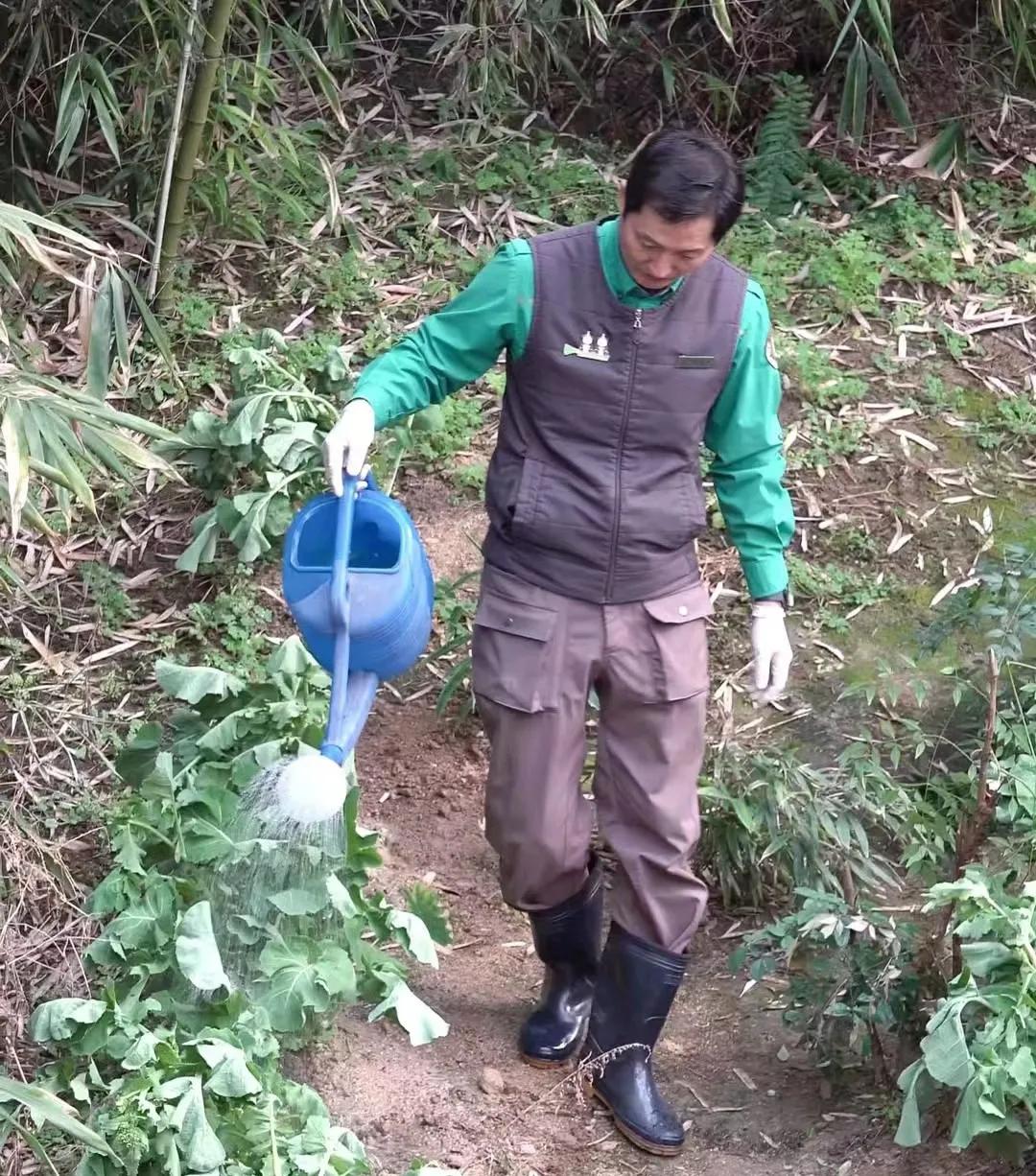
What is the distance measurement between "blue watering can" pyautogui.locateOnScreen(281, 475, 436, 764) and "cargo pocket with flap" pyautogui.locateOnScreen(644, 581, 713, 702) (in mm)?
346

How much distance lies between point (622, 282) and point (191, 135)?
6.20 feet

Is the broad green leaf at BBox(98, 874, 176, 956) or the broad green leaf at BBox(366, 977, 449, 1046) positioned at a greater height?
the broad green leaf at BBox(98, 874, 176, 956)

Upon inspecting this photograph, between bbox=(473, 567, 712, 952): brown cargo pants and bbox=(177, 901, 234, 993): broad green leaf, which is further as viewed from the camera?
bbox=(473, 567, 712, 952): brown cargo pants

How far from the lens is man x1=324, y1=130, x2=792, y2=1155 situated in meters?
2.32

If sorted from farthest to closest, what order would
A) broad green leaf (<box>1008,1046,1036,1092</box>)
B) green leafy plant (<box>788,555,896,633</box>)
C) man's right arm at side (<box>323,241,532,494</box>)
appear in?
green leafy plant (<box>788,555,896,633</box>) → man's right arm at side (<box>323,241,532,494</box>) → broad green leaf (<box>1008,1046,1036,1092</box>)

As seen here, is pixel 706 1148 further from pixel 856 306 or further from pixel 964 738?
pixel 856 306

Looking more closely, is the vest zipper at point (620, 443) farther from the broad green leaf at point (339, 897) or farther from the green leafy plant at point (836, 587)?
the green leafy plant at point (836, 587)

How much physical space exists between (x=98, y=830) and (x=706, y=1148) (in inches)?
50.3

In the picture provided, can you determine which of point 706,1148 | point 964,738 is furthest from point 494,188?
point 706,1148

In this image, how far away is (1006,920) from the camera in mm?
2215

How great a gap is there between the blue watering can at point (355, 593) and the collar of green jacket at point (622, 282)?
0.45 m

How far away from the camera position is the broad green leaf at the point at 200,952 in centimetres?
235

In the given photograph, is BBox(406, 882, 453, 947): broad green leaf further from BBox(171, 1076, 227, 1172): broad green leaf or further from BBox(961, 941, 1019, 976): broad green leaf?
BBox(961, 941, 1019, 976): broad green leaf

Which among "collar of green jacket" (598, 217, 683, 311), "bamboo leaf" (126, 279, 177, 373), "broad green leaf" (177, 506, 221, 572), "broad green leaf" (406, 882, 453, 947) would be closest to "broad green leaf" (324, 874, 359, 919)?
"broad green leaf" (406, 882, 453, 947)
